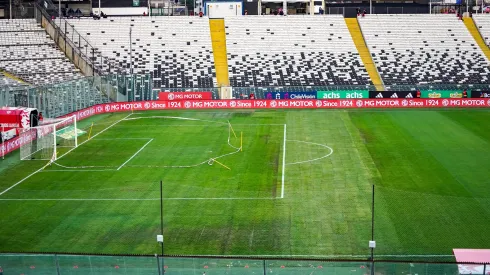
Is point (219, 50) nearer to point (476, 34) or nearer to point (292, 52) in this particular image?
point (292, 52)

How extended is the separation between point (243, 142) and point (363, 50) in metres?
46.0

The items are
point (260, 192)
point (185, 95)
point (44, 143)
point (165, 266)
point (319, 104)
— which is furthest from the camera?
point (185, 95)

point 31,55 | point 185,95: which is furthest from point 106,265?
point 31,55

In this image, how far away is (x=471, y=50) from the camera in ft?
310

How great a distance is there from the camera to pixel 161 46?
93.7 m

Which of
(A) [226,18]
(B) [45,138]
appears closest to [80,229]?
(B) [45,138]

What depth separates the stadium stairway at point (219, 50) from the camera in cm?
8717

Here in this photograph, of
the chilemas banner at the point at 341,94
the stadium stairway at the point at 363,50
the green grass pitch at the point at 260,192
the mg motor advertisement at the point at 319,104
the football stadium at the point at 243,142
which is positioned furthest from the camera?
the stadium stairway at the point at 363,50

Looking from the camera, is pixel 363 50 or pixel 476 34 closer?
pixel 363 50

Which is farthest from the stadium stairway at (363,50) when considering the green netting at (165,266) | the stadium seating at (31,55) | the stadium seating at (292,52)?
the green netting at (165,266)

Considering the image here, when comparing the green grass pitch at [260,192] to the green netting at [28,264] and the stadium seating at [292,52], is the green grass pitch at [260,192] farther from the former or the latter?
the stadium seating at [292,52]

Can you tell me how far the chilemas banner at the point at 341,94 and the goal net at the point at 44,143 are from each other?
105 ft

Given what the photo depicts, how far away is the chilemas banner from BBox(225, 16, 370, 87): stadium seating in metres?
8.53

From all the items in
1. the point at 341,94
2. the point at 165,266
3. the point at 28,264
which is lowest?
the point at 165,266
